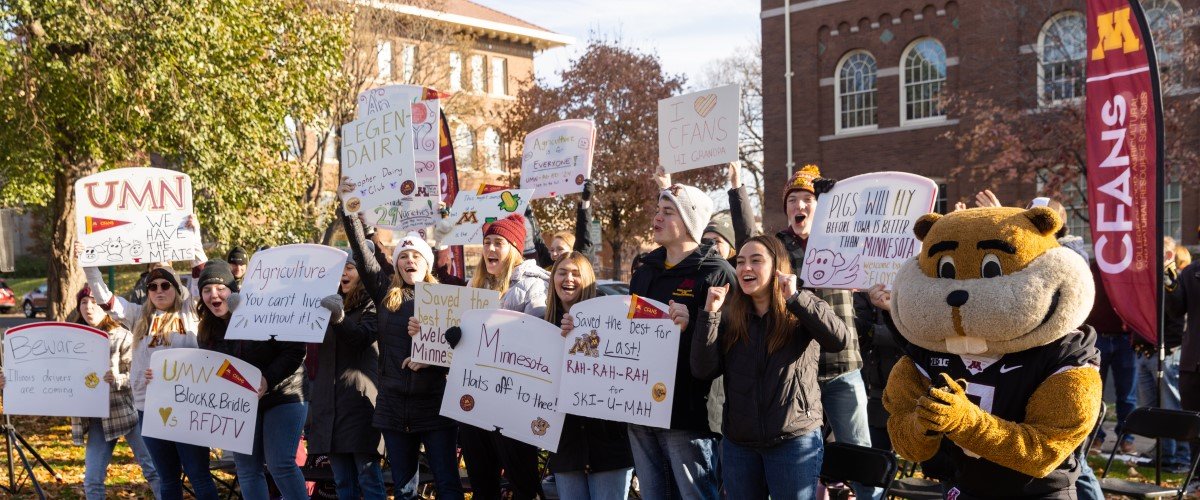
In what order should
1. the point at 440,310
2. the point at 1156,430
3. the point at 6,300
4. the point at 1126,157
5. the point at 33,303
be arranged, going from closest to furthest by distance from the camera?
the point at 1126,157, the point at 1156,430, the point at 440,310, the point at 33,303, the point at 6,300

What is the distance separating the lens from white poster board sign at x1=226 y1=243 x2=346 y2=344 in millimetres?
6219

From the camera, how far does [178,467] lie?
6.82 metres

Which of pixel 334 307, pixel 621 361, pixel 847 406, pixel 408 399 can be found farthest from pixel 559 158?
pixel 847 406

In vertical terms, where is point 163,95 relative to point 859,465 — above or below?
above

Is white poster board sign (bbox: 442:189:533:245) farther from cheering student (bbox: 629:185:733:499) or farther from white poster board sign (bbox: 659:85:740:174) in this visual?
cheering student (bbox: 629:185:733:499)

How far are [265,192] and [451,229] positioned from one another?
5672 millimetres

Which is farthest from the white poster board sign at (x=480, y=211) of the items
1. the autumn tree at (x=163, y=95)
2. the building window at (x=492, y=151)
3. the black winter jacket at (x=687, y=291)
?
the building window at (x=492, y=151)

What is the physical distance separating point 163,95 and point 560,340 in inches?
300

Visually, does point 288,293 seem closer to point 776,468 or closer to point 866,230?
point 776,468

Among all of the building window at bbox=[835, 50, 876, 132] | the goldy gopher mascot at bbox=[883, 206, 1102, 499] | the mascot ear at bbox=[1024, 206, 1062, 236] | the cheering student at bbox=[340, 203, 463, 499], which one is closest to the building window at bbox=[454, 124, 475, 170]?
the building window at bbox=[835, 50, 876, 132]

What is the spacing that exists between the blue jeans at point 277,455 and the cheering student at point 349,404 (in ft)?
0.37

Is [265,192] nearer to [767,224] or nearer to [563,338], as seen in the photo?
[563,338]

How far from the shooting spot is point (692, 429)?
519cm

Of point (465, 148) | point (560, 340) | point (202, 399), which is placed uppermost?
point (465, 148)
